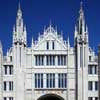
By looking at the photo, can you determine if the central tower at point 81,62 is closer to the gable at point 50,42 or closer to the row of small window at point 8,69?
the gable at point 50,42

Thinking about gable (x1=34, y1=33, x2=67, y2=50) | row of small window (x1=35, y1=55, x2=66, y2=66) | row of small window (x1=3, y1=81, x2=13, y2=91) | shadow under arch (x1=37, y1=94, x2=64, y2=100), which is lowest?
shadow under arch (x1=37, y1=94, x2=64, y2=100)

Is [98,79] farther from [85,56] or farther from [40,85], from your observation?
[40,85]

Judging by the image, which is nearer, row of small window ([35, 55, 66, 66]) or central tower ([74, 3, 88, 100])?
central tower ([74, 3, 88, 100])

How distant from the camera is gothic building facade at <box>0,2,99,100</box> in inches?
2195

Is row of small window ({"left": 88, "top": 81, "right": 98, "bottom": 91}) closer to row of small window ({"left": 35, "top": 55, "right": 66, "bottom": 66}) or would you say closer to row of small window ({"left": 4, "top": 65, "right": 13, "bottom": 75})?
row of small window ({"left": 35, "top": 55, "right": 66, "bottom": 66})

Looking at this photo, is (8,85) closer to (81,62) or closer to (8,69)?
(8,69)

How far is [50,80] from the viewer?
56.4 meters

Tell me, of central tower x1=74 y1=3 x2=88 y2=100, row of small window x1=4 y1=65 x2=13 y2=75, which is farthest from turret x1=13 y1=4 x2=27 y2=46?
central tower x1=74 y1=3 x2=88 y2=100

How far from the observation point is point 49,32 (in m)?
57.7

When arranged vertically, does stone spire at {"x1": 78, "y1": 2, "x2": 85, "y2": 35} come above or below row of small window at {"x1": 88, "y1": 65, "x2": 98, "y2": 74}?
above

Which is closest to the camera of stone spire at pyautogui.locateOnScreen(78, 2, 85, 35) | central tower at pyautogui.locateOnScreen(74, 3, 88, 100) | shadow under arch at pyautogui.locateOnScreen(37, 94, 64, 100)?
central tower at pyautogui.locateOnScreen(74, 3, 88, 100)

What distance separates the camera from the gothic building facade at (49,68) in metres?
55.8

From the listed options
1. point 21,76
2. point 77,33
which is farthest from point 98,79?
point 21,76

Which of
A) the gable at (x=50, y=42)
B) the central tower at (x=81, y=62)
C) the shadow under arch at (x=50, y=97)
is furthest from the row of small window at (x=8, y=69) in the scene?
the central tower at (x=81, y=62)
